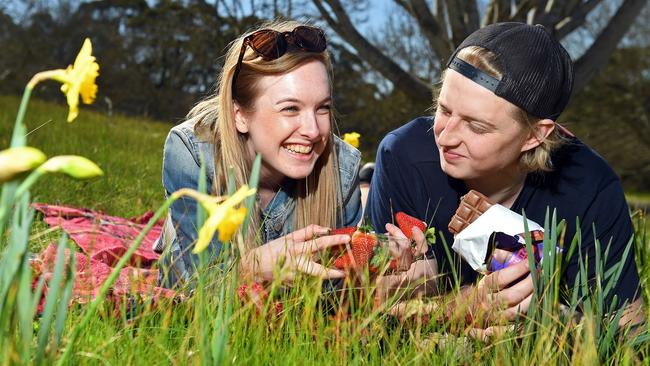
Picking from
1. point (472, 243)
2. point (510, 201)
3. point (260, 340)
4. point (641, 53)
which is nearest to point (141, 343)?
point (260, 340)

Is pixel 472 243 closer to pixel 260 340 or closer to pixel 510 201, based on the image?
pixel 510 201

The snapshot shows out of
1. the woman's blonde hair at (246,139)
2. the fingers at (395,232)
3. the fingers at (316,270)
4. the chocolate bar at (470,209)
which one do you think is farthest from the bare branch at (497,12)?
the fingers at (316,270)

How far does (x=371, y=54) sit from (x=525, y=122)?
535 centimetres

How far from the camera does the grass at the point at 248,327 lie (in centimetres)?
126

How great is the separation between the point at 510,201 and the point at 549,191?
4.9 inches

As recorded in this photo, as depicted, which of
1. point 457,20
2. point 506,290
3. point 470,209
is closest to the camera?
point 506,290

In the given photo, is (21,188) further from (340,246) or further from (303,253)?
(340,246)

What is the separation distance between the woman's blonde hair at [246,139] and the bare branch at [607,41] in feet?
18.9

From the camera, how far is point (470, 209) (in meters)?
1.97

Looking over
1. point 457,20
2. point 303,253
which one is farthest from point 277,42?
point 457,20

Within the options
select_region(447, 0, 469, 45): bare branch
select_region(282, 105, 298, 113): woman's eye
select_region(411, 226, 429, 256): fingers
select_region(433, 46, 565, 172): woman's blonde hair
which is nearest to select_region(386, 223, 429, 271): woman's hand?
select_region(411, 226, 429, 256): fingers

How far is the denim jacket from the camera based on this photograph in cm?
230

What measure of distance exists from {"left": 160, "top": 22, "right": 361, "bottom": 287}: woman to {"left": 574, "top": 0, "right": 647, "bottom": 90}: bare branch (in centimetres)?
579

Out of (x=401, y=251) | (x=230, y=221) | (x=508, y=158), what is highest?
(x=230, y=221)
